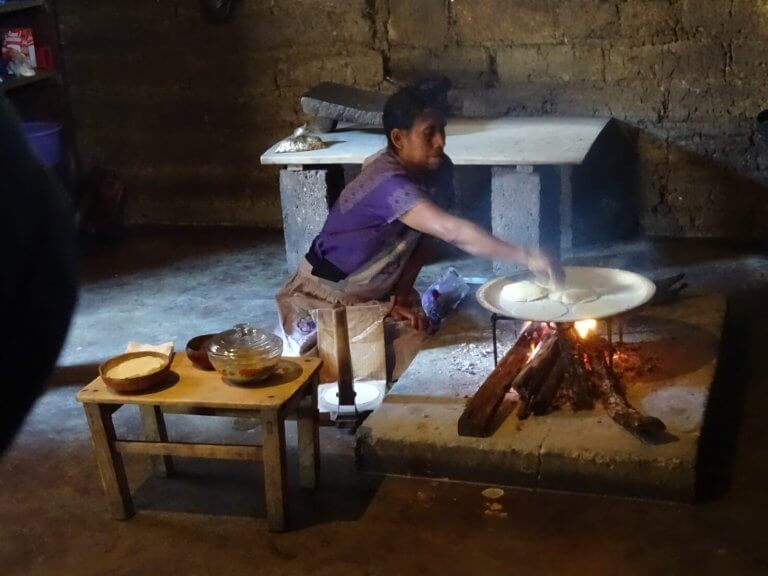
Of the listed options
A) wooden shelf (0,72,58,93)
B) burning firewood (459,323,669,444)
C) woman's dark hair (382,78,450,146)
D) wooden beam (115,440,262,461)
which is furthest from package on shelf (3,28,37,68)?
burning firewood (459,323,669,444)

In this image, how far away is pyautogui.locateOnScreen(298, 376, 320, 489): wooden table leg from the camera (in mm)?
3230

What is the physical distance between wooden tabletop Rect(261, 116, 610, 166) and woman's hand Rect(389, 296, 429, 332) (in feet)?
3.38

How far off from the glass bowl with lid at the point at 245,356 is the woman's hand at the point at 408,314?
0.97 meters

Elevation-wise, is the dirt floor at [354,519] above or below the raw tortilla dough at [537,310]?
below

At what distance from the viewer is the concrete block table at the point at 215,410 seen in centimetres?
292

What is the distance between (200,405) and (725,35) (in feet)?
12.8

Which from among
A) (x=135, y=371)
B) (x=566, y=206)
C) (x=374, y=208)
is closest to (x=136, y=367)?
(x=135, y=371)

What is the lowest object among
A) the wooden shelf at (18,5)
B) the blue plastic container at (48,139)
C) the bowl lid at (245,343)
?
the bowl lid at (245,343)

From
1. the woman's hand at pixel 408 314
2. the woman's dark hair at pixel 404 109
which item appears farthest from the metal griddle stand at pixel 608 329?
the woman's dark hair at pixel 404 109

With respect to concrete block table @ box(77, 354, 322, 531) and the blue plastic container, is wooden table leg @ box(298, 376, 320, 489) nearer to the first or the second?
concrete block table @ box(77, 354, 322, 531)

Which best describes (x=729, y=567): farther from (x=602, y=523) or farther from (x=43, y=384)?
(x=43, y=384)

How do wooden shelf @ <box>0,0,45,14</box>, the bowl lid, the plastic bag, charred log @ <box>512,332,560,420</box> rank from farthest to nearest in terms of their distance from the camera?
wooden shelf @ <box>0,0,45,14</box>
the plastic bag
charred log @ <box>512,332,560,420</box>
the bowl lid

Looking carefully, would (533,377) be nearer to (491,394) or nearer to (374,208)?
(491,394)

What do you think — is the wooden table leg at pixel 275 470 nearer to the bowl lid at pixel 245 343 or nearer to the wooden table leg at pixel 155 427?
the bowl lid at pixel 245 343
